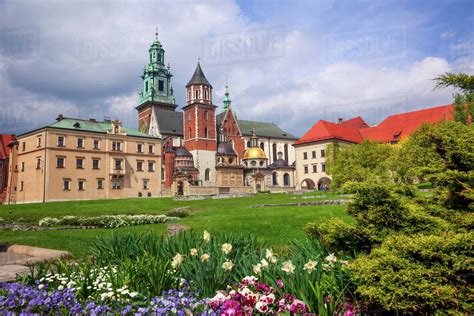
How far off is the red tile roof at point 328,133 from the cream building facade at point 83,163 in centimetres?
2662

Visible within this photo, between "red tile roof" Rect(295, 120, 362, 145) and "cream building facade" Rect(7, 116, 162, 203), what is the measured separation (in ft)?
87.3

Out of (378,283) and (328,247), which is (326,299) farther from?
(328,247)

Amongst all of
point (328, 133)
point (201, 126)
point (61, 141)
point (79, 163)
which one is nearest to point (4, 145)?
point (61, 141)

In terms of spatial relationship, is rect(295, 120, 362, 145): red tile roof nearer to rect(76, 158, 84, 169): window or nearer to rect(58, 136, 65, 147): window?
rect(76, 158, 84, 169): window

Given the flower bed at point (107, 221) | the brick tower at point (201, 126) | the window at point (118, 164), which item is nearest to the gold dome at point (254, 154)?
the brick tower at point (201, 126)

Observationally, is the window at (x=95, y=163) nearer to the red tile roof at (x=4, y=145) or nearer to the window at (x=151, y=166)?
the window at (x=151, y=166)

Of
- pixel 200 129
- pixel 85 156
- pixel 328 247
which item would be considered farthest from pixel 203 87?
pixel 328 247

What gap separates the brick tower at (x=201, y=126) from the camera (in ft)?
235

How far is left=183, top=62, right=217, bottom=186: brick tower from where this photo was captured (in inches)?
2825

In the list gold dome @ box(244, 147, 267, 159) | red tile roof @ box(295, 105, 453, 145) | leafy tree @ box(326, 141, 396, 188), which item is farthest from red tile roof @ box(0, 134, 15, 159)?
leafy tree @ box(326, 141, 396, 188)

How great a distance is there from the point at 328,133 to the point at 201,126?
2517 cm

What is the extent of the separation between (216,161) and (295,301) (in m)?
70.2

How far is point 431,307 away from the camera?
362cm

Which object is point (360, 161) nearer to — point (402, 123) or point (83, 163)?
point (402, 123)
